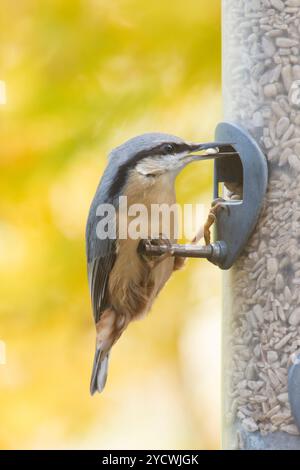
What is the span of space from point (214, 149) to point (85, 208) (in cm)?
141

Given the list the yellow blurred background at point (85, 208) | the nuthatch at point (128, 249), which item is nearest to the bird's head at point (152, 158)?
the nuthatch at point (128, 249)

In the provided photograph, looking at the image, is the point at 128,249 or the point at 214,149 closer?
the point at 214,149

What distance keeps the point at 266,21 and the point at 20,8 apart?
63.9 inches

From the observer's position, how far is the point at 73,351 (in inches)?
182

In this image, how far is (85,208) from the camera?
448 cm

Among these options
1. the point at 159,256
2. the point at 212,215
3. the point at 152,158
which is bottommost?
the point at 159,256

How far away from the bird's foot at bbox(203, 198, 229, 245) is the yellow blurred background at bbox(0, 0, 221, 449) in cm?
86

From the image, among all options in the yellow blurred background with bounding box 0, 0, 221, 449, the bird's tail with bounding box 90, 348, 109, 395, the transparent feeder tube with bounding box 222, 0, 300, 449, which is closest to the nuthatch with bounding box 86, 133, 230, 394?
the bird's tail with bounding box 90, 348, 109, 395

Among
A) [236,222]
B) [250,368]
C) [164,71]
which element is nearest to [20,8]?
[164,71]

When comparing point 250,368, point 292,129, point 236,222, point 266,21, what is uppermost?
point 266,21

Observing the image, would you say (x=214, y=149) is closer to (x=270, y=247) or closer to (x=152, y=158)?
(x=152, y=158)

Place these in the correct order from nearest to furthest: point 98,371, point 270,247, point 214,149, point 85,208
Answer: point 270,247 → point 214,149 → point 98,371 → point 85,208

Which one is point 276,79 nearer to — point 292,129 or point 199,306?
point 292,129

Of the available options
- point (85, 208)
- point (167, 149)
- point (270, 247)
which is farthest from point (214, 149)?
point (85, 208)
